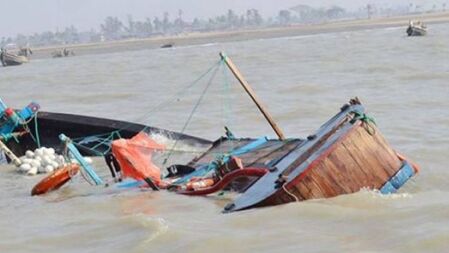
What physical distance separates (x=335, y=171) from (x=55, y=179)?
162 inches

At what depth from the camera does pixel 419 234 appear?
23.0ft

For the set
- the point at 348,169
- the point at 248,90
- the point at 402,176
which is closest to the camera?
the point at 348,169

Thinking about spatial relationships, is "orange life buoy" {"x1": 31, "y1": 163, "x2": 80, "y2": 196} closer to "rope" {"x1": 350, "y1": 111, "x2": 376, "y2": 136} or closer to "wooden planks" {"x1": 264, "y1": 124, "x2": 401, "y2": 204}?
"wooden planks" {"x1": 264, "y1": 124, "x2": 401, "y2": 204}

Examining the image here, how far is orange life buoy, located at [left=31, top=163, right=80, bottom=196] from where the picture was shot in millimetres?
10453

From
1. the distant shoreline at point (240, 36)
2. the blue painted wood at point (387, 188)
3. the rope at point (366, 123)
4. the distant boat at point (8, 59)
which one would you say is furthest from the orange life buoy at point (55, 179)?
the distant shoreline at point (240, 36)

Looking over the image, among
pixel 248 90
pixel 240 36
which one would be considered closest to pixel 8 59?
pixel 240 36

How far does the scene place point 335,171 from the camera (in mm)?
8000

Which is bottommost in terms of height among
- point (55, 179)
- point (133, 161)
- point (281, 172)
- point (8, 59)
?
point (8, 59)

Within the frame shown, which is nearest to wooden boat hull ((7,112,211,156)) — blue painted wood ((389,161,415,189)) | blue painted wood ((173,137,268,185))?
blue painted wood ((173,137,268,185))

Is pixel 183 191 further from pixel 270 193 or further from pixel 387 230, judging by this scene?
pixel 387 230

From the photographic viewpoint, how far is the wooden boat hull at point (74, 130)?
44.0ft

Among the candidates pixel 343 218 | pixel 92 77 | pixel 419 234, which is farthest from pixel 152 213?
pixel 92 77

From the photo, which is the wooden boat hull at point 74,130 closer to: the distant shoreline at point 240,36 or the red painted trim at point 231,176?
the red painted trim at point 231,176

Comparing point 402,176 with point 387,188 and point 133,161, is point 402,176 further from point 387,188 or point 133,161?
point 133,161
